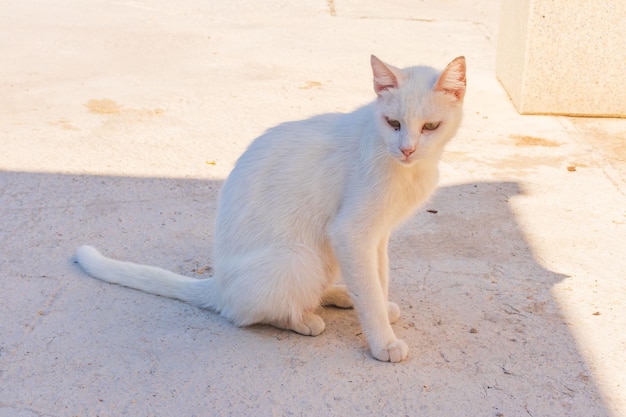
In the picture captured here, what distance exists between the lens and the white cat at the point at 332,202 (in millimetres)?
2729

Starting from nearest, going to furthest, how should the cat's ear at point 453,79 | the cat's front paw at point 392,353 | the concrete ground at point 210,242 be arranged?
the cat's ear at point 453,79
the concrete ground at point 210,242
the cat's front paw at point 392,353

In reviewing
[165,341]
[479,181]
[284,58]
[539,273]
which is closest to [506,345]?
[539,273]

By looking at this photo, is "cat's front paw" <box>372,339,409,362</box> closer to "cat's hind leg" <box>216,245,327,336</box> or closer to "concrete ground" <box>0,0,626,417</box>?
"concrete ground" <box>0,0,626,417</box>

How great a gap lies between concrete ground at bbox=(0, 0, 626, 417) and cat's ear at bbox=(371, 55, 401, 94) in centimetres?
101

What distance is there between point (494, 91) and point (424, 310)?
3320 millimetres

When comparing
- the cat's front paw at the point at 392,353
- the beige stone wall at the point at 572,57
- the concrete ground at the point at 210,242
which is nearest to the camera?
the concrete ground at the point at 210,242

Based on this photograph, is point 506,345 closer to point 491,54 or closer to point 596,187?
point 596,187

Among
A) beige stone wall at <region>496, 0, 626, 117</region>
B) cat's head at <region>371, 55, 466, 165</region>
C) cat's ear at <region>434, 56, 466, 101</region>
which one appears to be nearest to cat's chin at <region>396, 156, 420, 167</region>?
cat's head at <region>371, 55, 466, 165</region>

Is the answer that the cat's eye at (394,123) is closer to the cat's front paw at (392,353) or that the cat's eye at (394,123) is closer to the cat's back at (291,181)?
the cat's back at (291,181)

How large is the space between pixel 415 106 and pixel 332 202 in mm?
507

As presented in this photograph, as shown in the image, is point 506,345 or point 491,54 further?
point 491,54

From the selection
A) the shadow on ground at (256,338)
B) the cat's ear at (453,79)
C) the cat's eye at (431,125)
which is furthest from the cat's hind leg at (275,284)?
the cat's ear at (453,79)

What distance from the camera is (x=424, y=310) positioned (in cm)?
335

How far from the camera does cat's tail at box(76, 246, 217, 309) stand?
3283mm
